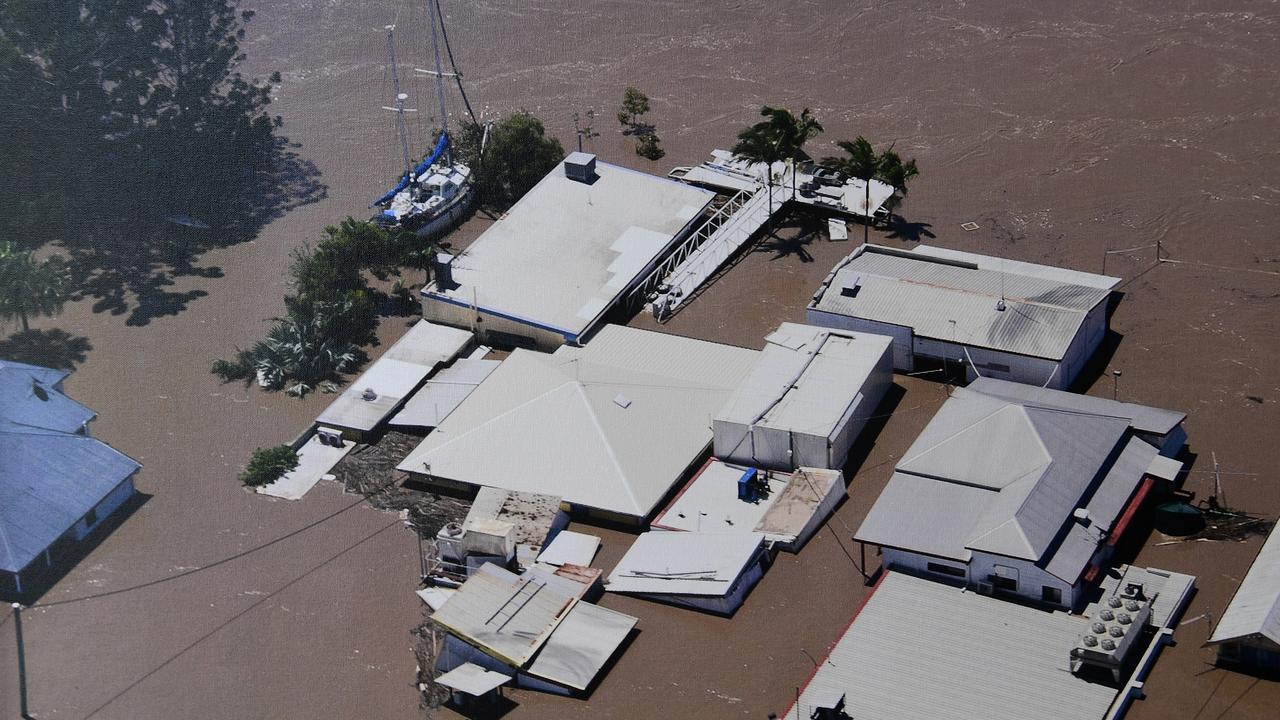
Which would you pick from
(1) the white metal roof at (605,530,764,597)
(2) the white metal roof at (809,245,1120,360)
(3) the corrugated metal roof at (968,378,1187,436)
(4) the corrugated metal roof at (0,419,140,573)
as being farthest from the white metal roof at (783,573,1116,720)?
(4) the corrugated metal roof at (0,419,140,573)

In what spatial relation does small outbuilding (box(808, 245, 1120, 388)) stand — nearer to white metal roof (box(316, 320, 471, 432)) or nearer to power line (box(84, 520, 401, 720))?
white metal roof (box(316, 320, 471, 432))

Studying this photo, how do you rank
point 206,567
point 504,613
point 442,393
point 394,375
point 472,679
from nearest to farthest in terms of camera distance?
point 472,679, point 504,613, point 206,567, point 442,393, point 394,375

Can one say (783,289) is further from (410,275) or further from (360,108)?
(360,108)

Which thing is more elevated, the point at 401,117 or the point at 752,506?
the point at 401,117

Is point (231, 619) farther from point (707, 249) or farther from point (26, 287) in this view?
point (707, 249)

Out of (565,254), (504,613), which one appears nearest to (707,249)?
(565,254)

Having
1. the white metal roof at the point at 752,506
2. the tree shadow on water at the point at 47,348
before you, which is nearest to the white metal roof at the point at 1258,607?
the white metal roof at the point at 752,506
